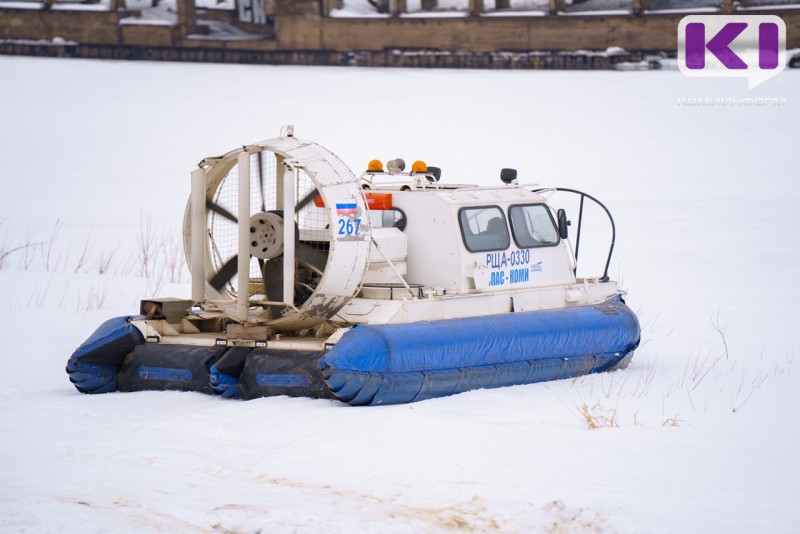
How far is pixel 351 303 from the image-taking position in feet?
31.2

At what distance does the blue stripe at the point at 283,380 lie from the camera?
8.83 metres

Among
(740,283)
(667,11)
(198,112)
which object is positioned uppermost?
(667,11)

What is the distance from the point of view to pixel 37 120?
25594 mm

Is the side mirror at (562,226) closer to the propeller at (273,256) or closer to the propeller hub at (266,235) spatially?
the propeller at (273,256)

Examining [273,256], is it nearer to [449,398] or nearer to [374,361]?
[374,361]

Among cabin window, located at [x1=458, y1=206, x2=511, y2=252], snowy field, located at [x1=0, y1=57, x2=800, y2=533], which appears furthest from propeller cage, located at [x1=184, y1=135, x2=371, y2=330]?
cabin window, located at [x1=458, y1=206, x2=511, y2=252]

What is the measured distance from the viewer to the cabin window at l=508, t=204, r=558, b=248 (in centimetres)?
1052

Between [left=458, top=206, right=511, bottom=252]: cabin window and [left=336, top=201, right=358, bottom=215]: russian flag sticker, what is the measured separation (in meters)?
1.16

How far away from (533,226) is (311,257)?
228 centimetres

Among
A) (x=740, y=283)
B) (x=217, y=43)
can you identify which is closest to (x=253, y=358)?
(x=740, y=283)

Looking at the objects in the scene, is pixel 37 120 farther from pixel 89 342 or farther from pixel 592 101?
pixel 89 342

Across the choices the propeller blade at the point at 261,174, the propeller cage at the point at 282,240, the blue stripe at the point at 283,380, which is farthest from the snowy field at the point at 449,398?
the propeller blade at the point at 261,174

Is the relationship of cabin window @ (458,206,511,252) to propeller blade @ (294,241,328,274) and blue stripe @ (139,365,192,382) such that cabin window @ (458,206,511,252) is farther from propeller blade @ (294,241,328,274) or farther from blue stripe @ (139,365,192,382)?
blue stripe @ (139,365,192,382)

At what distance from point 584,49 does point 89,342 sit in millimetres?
21084
